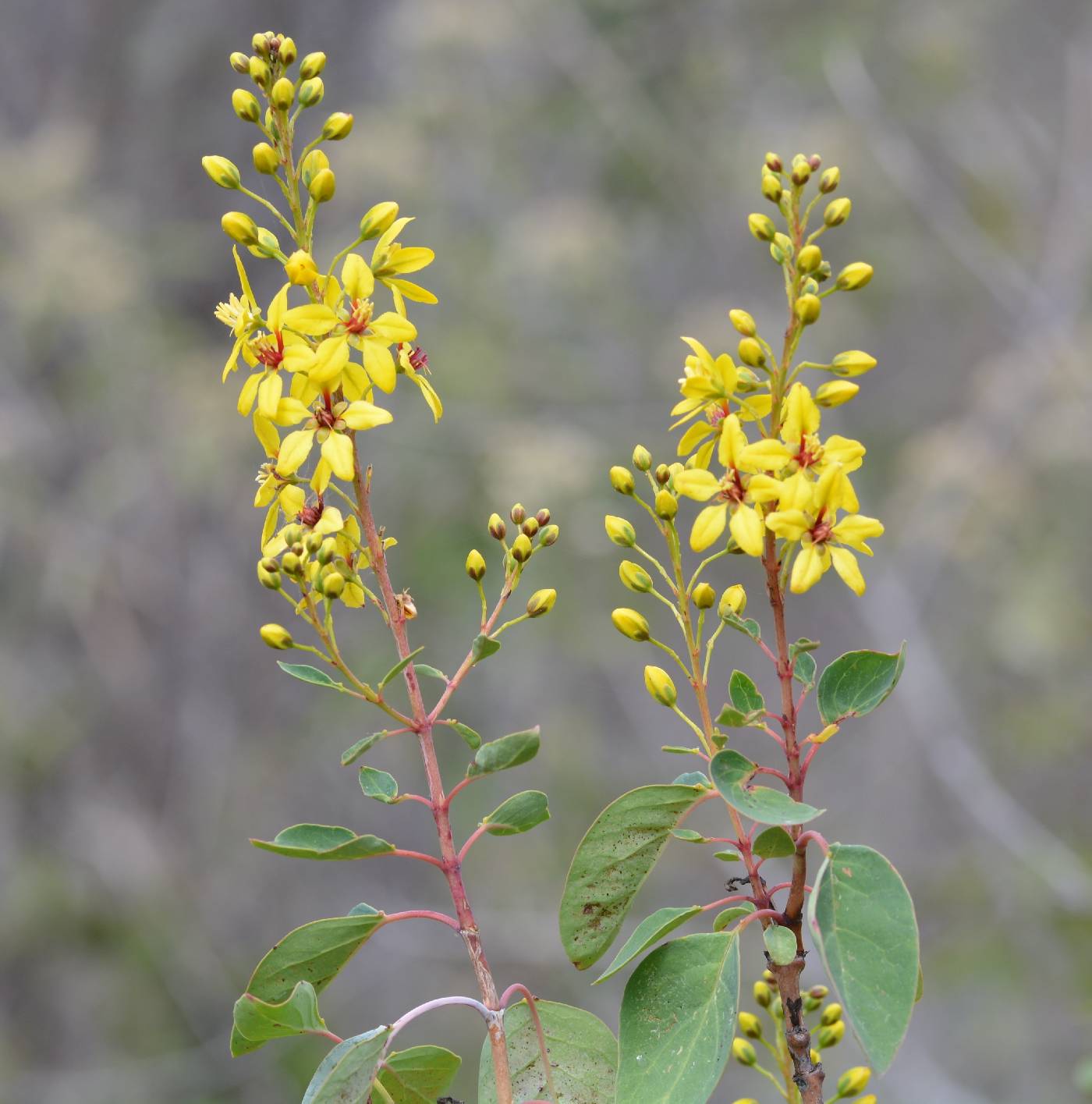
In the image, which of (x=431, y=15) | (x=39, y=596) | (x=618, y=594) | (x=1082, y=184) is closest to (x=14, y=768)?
(x=39, y=596)

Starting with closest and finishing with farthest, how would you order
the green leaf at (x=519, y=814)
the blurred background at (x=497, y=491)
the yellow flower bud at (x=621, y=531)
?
1. the green leaf at (x=519, y=814)
2. the yellow flower bud at (x=621, y=531)
3. the blurred background at (x=497, y=491)

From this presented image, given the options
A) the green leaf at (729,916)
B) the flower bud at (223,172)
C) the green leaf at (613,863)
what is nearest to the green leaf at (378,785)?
the green leaf at (613,863)

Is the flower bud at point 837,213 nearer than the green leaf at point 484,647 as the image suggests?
No

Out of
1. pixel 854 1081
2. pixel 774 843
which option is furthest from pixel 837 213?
pixel 854 1081

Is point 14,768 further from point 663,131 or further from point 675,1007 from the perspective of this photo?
point 675,1007

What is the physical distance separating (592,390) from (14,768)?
3.60 meters

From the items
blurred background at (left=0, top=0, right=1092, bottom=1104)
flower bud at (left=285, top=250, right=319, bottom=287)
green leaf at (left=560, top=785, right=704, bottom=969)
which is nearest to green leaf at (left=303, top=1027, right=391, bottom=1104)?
green leaf at (left=560, top=785, right=704, bottom=969)

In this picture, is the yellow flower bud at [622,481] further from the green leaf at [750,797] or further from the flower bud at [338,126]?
the flower bud at [338,126]

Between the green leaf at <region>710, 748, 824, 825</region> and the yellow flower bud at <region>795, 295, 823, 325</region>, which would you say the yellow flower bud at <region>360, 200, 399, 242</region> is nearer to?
the yellow flower bud at <region>795, 295, 823, 325</region>

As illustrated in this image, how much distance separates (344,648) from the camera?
239 inches

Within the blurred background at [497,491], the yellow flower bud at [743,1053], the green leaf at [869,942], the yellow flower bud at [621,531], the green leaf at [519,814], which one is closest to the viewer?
the green leaf at [869,942]

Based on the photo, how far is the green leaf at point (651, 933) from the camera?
0.77 m

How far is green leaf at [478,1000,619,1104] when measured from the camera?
0.86 metres

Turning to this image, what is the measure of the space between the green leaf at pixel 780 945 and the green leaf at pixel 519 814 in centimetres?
17
